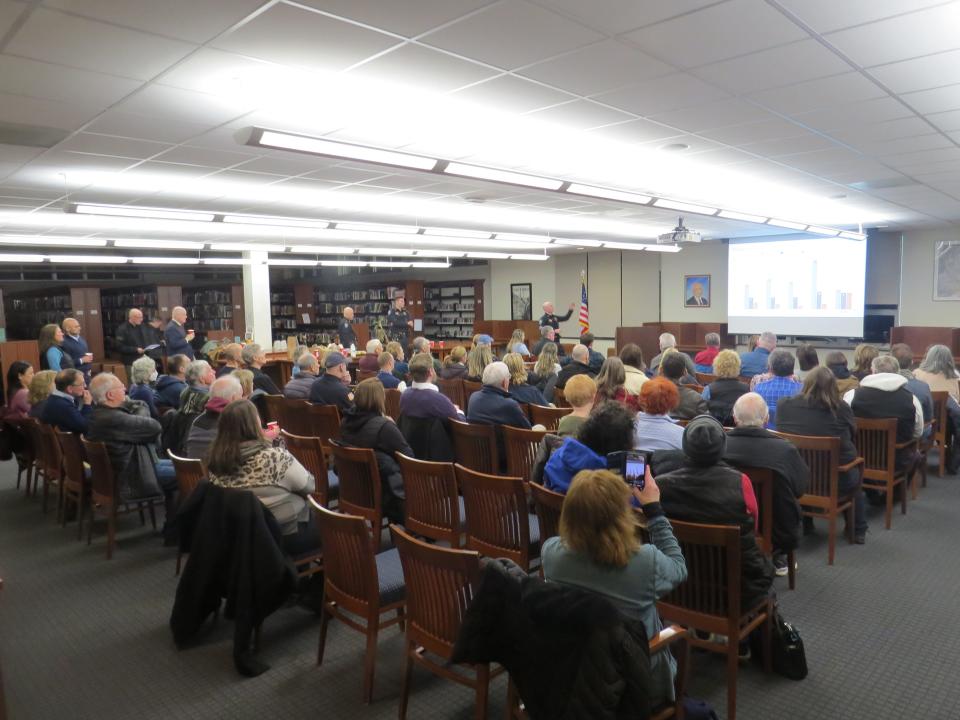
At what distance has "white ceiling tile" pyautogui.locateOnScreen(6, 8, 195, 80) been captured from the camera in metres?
2.72

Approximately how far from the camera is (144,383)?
20.2 ft

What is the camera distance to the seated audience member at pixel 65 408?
17.1 ft

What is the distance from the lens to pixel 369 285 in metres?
19.0

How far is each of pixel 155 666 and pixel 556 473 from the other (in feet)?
7.36

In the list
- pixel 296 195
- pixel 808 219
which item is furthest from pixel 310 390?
pixel 808 219

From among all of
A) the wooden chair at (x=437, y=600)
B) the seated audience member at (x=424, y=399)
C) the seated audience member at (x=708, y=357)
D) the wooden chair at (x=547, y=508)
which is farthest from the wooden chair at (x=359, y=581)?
the seated audience member at (x=708, y=357)

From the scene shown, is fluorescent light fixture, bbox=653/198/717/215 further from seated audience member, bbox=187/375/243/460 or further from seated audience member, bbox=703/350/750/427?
seated audience member, bbox=187/375/243/460

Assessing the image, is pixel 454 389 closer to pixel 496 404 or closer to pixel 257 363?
pixel 257 363

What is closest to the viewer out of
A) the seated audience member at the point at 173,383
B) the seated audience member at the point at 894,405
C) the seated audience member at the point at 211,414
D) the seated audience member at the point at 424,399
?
the seated audience member at the point at 211,414

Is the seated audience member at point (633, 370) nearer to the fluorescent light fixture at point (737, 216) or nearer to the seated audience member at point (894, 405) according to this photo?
the seated audience member at point (894, 405)

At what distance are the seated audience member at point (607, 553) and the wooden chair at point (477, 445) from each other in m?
2.40

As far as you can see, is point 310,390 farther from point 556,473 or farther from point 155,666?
point 556,473

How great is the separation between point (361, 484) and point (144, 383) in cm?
334

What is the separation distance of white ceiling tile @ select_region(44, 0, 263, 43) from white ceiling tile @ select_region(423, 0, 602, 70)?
860 mm
